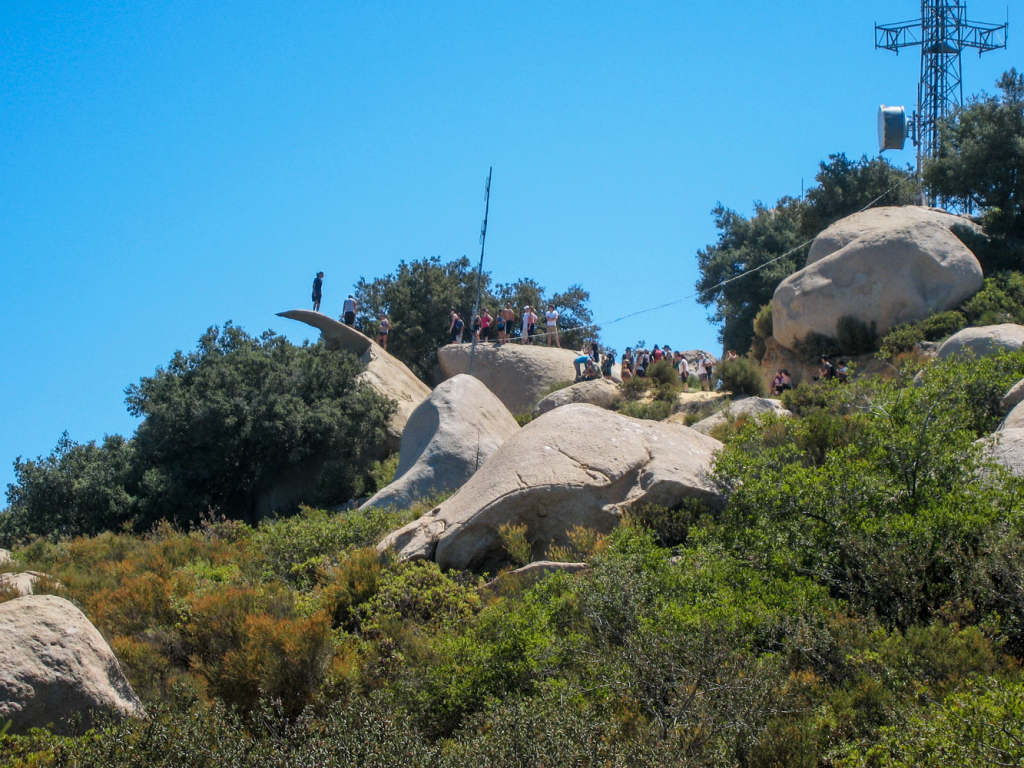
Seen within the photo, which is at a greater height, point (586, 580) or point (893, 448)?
point (893, 448)

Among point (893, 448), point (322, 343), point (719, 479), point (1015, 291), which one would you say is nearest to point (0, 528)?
point (322, 343)

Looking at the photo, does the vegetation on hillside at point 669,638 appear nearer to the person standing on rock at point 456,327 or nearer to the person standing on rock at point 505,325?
the person standing on rock at point 505,325

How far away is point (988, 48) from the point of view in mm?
30812

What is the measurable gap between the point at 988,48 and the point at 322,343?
23608 millimetres

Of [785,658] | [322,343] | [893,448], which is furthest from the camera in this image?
[322,343]

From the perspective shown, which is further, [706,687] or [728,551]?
[728,551]

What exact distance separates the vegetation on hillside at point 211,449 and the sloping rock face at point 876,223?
12054 mm

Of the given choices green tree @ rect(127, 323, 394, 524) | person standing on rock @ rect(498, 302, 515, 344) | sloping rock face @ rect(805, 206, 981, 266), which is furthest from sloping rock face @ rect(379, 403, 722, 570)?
person standing on rock @ rect(498, 302, 515, 344)

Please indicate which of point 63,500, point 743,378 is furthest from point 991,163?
point 63,500

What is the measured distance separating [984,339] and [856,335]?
5.00 metres

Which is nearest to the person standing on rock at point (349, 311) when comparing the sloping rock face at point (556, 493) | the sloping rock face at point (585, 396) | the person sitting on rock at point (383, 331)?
the person sitting on rock at point (383, 331)

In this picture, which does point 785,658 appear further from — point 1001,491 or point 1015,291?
point 1015,291

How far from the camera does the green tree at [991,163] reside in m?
24.0

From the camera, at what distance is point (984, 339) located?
1759 centimetres
